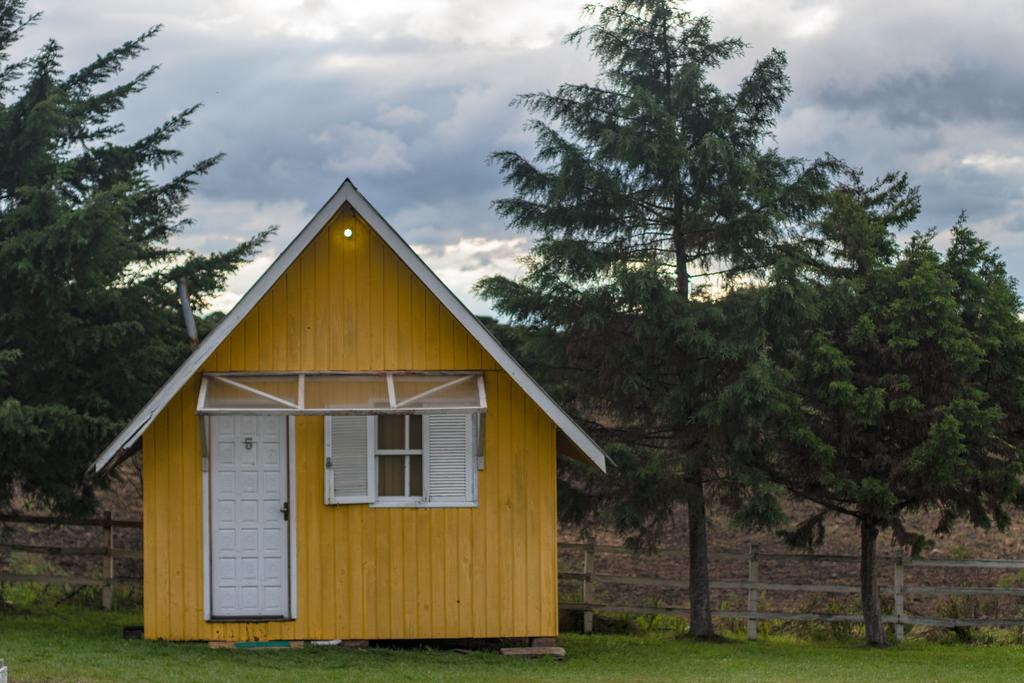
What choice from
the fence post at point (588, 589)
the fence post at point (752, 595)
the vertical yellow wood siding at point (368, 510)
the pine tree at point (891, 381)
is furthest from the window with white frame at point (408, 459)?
the fence post at point (752, 595)

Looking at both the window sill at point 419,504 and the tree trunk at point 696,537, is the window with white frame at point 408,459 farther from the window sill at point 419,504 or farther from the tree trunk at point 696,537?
Result: the tree trunk at point 696,537

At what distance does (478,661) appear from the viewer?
1399 cm

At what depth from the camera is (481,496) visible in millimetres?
14430

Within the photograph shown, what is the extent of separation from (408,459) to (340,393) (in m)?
1.16

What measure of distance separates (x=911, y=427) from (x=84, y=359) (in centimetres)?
1173

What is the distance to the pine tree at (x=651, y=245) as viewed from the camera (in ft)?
56.0

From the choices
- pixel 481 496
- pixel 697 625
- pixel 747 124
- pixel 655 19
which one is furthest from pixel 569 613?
pixel 655 19

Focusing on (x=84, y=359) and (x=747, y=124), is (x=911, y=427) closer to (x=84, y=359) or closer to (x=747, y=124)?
(x=747, y=124)

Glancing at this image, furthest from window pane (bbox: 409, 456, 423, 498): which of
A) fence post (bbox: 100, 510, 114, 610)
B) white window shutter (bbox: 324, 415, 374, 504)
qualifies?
fence post (bbox: 100, 510, 114, 610)

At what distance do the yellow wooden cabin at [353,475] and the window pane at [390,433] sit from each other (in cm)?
2

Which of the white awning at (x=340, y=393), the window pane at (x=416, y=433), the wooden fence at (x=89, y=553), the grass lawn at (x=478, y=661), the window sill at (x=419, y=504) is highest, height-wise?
the white awning at (x=340, y=393)

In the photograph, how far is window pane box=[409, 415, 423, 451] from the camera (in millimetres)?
14438

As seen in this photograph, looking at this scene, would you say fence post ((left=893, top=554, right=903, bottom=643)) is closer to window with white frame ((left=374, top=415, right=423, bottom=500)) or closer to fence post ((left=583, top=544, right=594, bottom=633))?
fence post ((left=583, top=544, right=594, bottom=633))

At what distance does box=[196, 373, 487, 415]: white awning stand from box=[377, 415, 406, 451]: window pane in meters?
0.44
